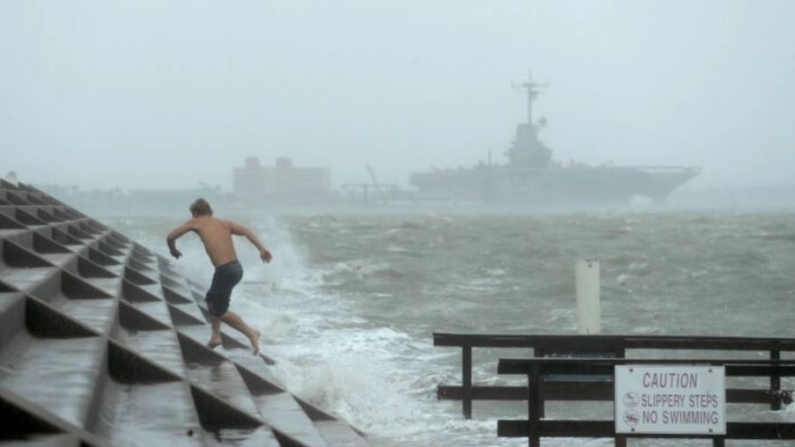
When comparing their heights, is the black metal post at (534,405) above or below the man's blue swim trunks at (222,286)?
below

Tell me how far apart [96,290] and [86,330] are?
9.42ft

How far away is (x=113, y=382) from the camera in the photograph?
6656mm

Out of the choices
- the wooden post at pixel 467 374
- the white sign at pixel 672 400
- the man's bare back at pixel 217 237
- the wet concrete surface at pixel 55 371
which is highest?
the man's bare back at pixel 217 237

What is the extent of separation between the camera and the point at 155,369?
685 cm

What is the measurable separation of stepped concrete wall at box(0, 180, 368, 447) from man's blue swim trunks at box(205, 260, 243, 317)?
1.26ft

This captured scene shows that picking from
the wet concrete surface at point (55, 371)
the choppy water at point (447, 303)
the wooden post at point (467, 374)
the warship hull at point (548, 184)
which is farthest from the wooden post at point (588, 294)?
the warship hull at point (548, 184)

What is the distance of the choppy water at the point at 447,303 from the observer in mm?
12562

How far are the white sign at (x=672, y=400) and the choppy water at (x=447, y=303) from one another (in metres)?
2.68

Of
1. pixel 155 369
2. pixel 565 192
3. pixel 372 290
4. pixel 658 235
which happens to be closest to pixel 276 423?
pixel 155 369

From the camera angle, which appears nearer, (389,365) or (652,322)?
(389,365)

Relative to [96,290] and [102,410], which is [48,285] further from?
[102,410]

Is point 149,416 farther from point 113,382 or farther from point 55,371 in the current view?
point 113,382

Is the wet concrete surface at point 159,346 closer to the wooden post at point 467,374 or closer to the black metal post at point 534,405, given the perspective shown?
the black metal post at point 534,405

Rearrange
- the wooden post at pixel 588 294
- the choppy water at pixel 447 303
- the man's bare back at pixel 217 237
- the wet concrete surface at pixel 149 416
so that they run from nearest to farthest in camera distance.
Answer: the wet concrete surface at pixel 149 416 < the man's bare back at pixel 217 237 < the choppy water at pixel 447 303 < the wooden post at pixel 588 294
